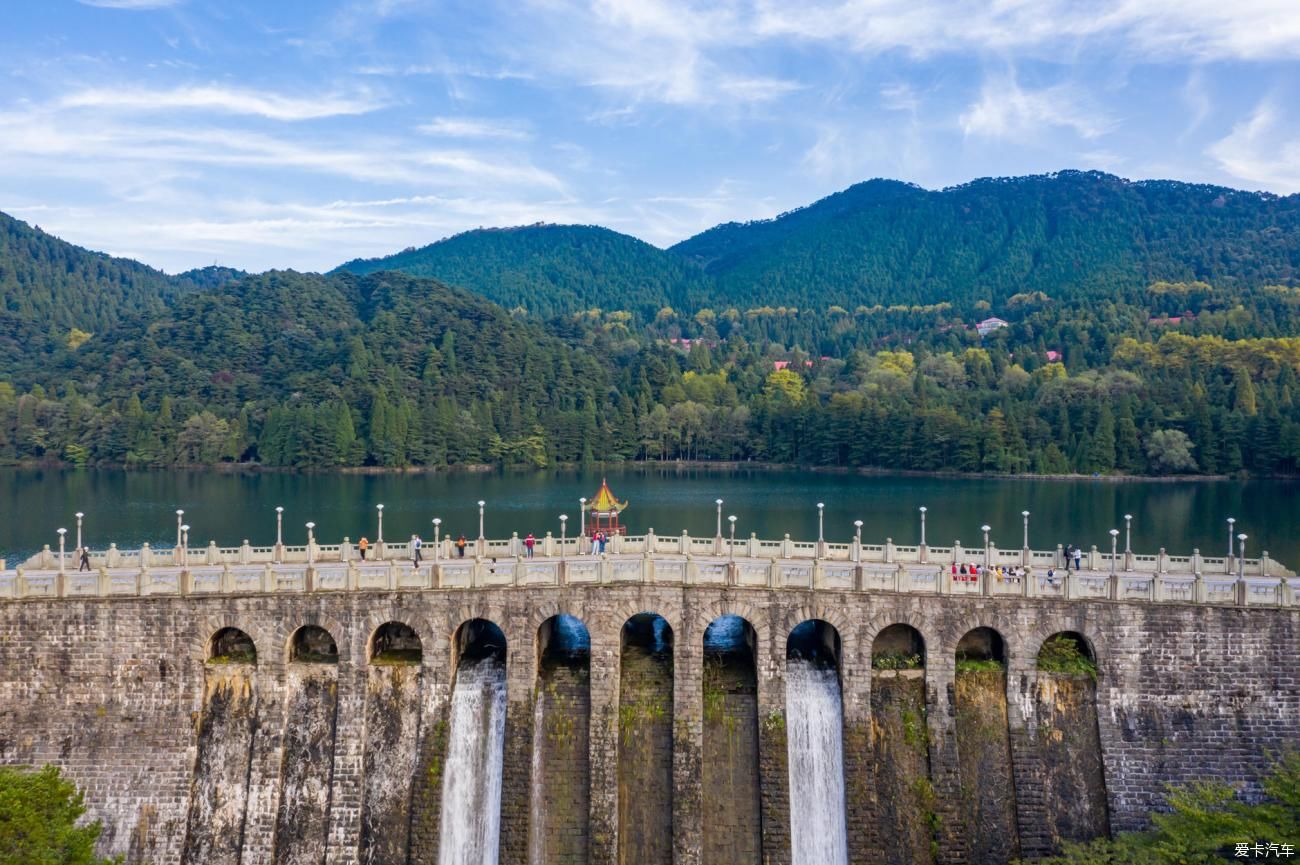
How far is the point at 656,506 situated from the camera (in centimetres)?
10506

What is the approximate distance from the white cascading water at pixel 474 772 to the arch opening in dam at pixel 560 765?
4.07ft

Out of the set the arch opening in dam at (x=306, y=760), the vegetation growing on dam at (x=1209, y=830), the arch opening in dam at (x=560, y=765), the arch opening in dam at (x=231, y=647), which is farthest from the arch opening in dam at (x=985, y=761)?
the arch opening in dam at (x=231, y=647)

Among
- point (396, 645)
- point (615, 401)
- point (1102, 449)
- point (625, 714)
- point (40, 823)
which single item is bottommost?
point (40, 823)

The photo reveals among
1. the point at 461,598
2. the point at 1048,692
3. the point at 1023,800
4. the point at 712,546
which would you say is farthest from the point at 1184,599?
the point at 461,598

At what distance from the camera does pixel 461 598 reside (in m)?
34.8

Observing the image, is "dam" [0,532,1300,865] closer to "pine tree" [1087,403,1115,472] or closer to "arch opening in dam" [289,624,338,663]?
"arch opening in dam" [289,624,338,663]

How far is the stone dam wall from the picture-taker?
108 feet

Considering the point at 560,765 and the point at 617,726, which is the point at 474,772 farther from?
the point at 617,726

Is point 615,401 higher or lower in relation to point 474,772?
higher

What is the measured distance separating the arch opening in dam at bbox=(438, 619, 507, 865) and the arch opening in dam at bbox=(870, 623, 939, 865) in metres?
12.3

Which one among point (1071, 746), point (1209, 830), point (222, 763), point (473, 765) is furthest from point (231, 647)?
point (1209, 830)

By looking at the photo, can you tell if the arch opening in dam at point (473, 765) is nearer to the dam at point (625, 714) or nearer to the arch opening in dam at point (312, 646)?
the dam at point (625, 714)

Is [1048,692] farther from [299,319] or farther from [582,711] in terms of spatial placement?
[299,319]

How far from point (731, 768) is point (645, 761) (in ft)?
9.38
